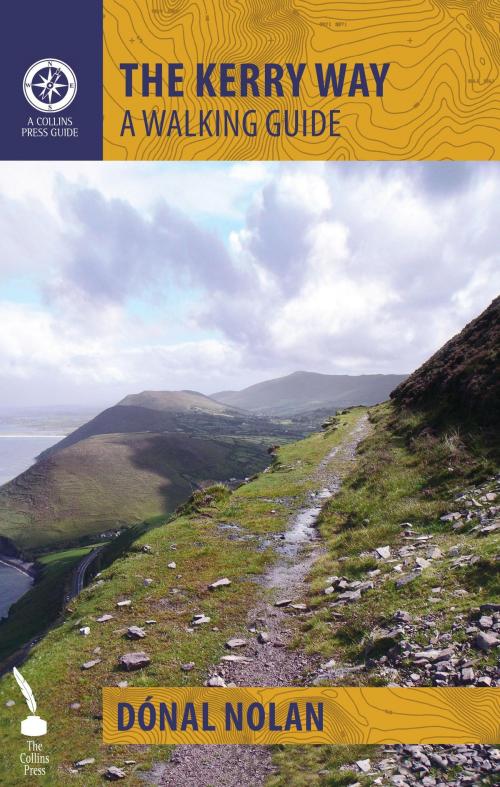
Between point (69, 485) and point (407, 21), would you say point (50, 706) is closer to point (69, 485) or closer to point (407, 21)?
point (407, 21)

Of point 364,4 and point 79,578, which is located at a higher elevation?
point 364,4

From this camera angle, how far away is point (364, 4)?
12836mm

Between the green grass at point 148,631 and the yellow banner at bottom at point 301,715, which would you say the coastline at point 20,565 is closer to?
the green grass at point 148,631

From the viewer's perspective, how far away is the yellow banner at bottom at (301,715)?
7.09 metres

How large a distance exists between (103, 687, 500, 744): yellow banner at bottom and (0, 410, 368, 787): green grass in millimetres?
606

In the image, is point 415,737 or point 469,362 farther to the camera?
point 469,362

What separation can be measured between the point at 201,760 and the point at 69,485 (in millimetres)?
211820

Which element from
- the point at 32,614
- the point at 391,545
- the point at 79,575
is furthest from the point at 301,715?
the point at 32,614

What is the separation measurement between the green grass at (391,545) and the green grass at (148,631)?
8.94ft

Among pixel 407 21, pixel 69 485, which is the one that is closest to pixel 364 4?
pixel 407 21

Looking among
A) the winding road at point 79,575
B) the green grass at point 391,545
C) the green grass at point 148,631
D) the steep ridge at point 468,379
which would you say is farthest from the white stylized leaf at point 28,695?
the winding road at point 79,575

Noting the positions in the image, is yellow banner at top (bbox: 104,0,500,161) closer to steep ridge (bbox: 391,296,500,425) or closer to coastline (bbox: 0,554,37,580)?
steep ridge (bbox: 391,296,500,425)

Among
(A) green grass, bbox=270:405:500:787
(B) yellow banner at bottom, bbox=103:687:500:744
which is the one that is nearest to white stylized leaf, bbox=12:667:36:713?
(B) yellow banner at bottom, bbox=103:687:500:744

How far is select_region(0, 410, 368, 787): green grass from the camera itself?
880 cm
